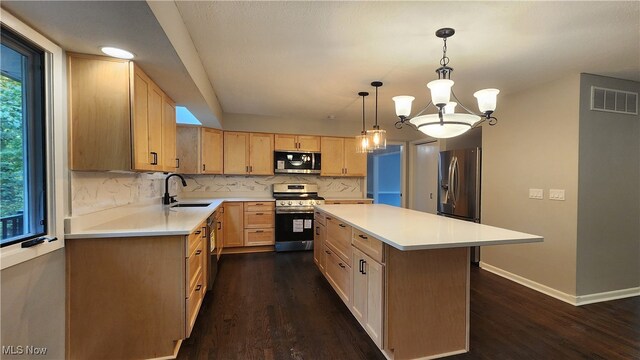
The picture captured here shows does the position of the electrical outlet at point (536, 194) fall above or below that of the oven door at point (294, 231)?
above

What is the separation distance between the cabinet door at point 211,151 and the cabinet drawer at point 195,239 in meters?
2.09

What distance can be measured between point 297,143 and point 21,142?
365cm

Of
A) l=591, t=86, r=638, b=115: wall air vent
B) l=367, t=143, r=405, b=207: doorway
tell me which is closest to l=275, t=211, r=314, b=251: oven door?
l=591, t=86, r=638, b=115: wall air vent

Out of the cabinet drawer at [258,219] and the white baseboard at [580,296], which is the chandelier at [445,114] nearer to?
the white baseboard at [580,296]

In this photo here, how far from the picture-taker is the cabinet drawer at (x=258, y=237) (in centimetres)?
435

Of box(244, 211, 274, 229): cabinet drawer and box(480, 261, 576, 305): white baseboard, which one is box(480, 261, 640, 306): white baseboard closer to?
box(480, 261, 576, 305): white baseboard

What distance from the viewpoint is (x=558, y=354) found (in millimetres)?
1896

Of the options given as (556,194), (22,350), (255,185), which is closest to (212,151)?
(255,185)

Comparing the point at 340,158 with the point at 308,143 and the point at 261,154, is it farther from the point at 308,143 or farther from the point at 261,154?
the point at 261,154

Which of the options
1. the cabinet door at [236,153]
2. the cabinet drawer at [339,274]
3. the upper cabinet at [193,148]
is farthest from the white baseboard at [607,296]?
the upper cabinet at [193,148]

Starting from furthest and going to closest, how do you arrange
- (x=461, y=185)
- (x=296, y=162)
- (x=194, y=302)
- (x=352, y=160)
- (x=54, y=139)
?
(x=352, y=160) < (x=296, y=162) < (x=461, y=185) < (x=194, y=302) < (x=54, y=139)

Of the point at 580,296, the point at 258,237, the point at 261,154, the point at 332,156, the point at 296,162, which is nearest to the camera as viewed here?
the point at 580,296

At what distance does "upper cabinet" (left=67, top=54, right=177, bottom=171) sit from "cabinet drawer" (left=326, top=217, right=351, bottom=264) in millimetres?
1700

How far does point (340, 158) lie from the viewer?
5.11m
